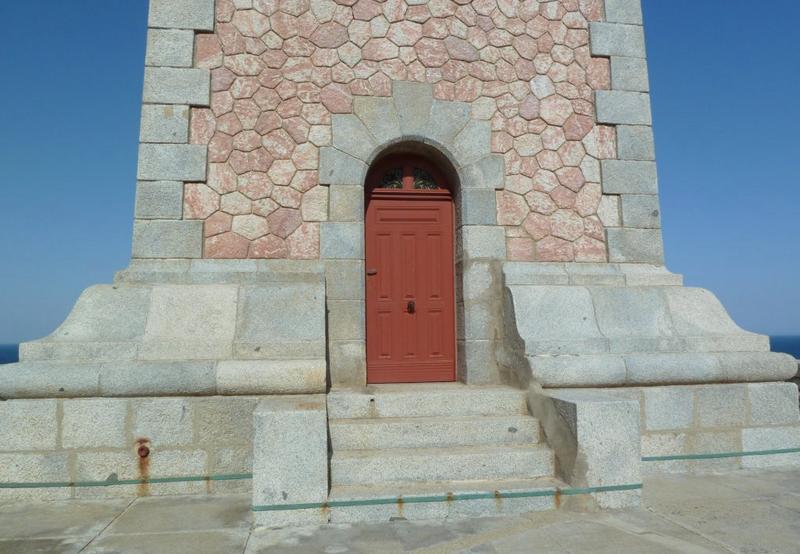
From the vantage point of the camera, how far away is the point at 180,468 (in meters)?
4.20

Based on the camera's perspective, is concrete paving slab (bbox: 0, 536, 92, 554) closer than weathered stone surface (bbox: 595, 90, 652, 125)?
Yes

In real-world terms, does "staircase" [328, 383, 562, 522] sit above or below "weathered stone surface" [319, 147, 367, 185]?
below

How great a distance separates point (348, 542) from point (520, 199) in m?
3.69

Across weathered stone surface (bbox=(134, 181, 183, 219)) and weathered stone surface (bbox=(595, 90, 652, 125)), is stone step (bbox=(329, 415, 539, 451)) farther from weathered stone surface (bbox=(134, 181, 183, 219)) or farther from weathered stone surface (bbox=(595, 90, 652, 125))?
weathered stone surface (bbox=(595, 90, 652, 125))

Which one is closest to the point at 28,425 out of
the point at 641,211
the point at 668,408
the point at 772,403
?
the point at 668,408

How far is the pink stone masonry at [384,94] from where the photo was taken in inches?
211

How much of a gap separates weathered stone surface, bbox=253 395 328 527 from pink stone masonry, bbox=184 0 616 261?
2101 millimetres

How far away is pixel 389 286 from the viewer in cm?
582

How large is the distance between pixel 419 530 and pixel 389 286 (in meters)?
2.79

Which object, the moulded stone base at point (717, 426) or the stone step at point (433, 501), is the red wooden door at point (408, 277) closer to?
the moulded stone base at point (717, 426)

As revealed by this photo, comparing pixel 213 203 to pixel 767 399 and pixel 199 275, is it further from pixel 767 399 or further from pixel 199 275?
pixel 767 399

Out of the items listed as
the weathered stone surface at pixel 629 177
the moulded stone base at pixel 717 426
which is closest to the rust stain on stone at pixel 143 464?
the moulded stone base at pixel 717 426

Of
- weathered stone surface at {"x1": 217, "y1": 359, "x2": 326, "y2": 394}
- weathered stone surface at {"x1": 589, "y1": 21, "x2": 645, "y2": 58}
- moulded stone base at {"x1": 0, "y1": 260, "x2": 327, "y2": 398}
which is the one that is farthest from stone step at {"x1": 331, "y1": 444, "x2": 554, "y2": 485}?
weathered stone surface at {"x1": 589, "y1": 21, "x2": 645, "y2": 58}

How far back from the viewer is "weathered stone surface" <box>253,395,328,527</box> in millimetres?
3492
